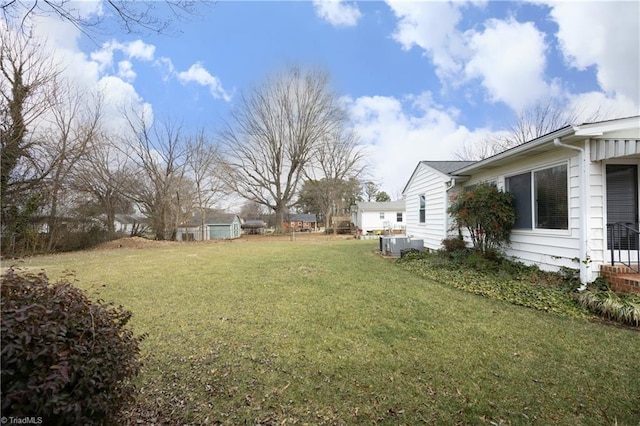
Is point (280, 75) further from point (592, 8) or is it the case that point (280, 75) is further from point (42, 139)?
point (592, 8)

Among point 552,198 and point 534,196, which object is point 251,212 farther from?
point 552,198

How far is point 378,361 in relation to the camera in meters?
3.09

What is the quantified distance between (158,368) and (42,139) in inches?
637

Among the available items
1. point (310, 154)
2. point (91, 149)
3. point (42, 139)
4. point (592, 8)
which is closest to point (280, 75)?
point (310, 154)

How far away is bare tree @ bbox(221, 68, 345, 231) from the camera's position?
93.1 ft

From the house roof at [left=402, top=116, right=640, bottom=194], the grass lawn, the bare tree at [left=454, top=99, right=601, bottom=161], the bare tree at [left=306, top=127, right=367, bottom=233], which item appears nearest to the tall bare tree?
the grass lawn

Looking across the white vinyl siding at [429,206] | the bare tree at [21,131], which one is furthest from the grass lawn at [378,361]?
the bare tree at [21,131]

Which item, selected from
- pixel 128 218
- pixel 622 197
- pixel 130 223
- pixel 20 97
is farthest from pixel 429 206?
pixel 130 223

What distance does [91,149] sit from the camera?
16922 mm

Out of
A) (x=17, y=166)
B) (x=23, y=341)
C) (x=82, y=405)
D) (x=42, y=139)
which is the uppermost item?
(x=42, y=139)

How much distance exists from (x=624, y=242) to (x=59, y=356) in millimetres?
7576

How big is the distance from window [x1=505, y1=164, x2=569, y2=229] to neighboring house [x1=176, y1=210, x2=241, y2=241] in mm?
21850

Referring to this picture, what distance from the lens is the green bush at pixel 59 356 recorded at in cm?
134

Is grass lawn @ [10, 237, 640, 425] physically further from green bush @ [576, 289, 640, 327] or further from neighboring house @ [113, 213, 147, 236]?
neighboring house @ [113, 213, 147, 236]
